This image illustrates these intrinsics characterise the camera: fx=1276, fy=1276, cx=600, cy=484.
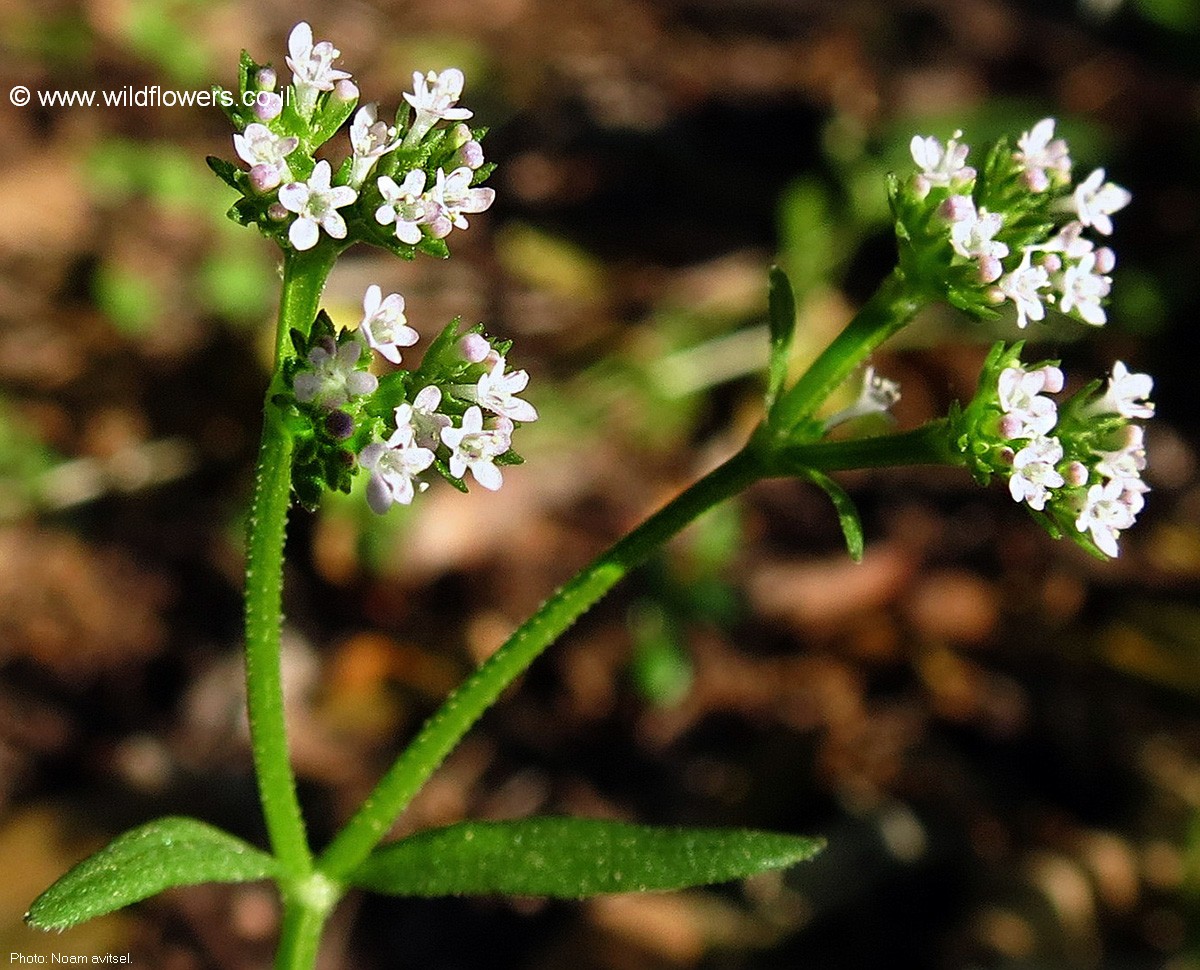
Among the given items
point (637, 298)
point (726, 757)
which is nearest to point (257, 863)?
point (726, 757)

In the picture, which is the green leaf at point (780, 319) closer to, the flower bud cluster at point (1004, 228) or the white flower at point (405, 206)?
the flower bud cluster at point (1004, 228)

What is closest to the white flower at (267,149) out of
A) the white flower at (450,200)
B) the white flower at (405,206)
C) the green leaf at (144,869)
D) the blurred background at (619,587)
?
the white flower at (405,206)

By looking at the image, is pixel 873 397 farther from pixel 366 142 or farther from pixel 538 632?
pixel 366 142

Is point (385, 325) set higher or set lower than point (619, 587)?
higher

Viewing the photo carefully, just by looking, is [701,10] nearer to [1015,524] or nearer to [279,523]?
[1015,524]

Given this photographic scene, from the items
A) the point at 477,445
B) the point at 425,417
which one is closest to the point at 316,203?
the point at 425,417

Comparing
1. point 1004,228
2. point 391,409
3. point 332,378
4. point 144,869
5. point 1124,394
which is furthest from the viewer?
point 1004,228
